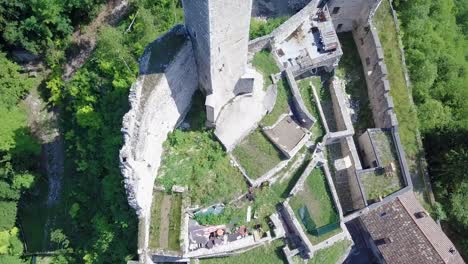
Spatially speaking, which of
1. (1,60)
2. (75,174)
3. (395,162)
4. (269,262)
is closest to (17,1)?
(1,60)

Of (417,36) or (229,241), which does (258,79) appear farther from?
(417,36)

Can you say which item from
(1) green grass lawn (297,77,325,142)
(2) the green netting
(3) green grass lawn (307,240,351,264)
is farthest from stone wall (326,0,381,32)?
(3) green grass lawn (307,240,351,264)

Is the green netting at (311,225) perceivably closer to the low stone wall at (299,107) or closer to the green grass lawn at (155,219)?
the low stone wall at (299,107)

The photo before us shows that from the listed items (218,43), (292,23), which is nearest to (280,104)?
(292,23)

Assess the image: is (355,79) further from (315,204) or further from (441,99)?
(315,204)

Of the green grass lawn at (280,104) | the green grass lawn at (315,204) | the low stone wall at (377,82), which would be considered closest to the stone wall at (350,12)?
the low stone wall at (377,82)

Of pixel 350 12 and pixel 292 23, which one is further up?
pixel 350 12
